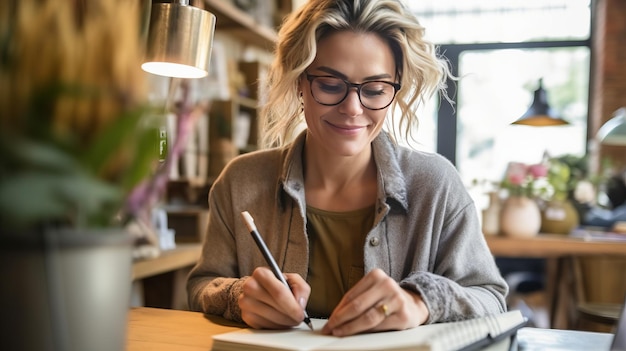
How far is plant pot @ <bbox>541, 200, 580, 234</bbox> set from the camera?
138 inches

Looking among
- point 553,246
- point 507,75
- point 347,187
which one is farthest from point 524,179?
point 507,75

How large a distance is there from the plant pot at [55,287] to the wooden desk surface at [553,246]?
3053 millimetres

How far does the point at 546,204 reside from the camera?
358 centimetres

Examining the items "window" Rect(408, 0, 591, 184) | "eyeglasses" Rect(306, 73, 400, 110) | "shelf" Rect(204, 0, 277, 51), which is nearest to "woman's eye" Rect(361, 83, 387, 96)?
"eyeglasses" Rect(306, 73, 400, 110)

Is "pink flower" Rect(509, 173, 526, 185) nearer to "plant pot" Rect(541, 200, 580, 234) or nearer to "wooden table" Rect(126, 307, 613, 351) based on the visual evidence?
"plant pot" Rect(541, 200, 580, 234)

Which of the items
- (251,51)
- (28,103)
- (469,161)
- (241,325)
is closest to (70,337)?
(28,103)

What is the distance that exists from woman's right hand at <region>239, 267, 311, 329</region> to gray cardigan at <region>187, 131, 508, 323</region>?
0.14 meters

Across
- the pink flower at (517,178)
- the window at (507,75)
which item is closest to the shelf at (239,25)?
the pink flower at (517,178)

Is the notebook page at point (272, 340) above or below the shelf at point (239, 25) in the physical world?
below

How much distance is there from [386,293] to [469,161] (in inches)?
244

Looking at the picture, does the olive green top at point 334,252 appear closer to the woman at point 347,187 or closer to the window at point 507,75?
the woman at point 347,187

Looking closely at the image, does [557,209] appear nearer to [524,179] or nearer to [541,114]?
[524,179]

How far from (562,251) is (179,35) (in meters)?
2.82

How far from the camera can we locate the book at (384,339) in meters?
0.76
